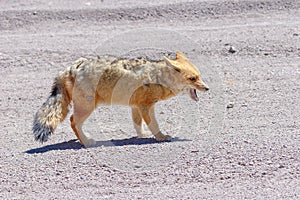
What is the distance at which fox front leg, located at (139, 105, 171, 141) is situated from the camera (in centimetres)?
873

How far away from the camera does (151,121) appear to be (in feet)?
28.7

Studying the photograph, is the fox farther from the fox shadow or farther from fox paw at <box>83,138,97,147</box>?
the fox shadow

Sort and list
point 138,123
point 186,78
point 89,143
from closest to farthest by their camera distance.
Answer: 1. point 186,78
2. point 89,143
3. point 138,123

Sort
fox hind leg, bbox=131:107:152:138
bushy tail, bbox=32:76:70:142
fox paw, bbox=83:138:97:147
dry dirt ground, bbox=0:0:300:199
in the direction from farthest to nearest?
fox hind leg, bbox=131:107:152:138 → fox paw, bbox=83:138:97:147 → bushy tail, bbox=32:76:70:142 → dry dirt ground, bbox=0:0:300:199

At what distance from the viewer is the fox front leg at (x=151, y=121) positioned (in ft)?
28.7

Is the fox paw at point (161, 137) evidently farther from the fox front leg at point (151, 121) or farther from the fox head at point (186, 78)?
the fox head at point (186, 78)

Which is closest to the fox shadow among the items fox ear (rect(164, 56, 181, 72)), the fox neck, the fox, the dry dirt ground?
the dry dirt ground

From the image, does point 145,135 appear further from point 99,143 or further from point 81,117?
point 81,117

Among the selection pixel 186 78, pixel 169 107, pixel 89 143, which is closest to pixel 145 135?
pixel 89 143

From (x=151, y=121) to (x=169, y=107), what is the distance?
6.38 ft

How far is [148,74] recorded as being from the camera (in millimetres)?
8750

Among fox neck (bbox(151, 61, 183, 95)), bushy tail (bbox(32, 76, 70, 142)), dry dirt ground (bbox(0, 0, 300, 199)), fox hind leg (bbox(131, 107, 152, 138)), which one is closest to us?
dry dirt ground (bbox(0, 0, 300, 199))

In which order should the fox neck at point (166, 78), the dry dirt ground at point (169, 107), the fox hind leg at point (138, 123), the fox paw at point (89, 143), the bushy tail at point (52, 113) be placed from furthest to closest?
the fox hind leg at point (138, 123), the fox paw at point (89, 143), the fox neck at point (166, 78), the bushy tail at point (52, 113), the dry dirt ground at point (169, 107)

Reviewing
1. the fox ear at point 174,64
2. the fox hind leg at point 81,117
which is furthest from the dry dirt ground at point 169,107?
the fox ear at point 174,64
